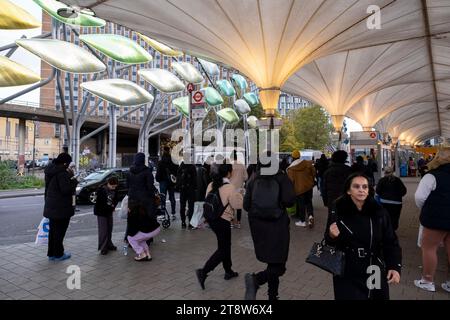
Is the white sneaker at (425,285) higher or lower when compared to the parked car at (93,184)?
lower

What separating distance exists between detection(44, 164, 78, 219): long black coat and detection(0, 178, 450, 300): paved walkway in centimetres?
83

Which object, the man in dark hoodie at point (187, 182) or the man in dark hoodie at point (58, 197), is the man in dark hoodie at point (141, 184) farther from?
the man in dark hoodie at point (187, 182)

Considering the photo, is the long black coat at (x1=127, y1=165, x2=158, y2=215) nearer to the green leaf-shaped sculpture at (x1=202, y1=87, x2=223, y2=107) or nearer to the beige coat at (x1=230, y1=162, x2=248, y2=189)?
the beige coat at (x1=230, y1=162, x2=248, y2=189)

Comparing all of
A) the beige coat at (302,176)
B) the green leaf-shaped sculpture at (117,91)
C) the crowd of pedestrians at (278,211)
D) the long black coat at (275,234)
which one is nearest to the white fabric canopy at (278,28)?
the beige coat at (302,176)

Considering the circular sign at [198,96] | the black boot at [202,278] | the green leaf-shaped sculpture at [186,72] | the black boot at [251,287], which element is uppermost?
the green leaf-shaped sculpture at [186,72]

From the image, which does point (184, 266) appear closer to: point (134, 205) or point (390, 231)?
point (134, 205)

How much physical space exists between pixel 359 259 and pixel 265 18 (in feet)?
28.1

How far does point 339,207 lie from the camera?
275 cm

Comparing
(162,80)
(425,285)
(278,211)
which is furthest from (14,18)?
(425,285)

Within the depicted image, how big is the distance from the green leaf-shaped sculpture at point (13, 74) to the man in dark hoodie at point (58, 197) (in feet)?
49.7

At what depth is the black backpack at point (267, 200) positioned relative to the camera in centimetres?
356

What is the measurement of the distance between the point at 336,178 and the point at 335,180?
0.13 ft

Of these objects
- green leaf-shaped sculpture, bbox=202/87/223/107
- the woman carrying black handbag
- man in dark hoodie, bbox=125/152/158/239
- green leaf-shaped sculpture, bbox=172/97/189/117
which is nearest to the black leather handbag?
the woman carrying black handbag
